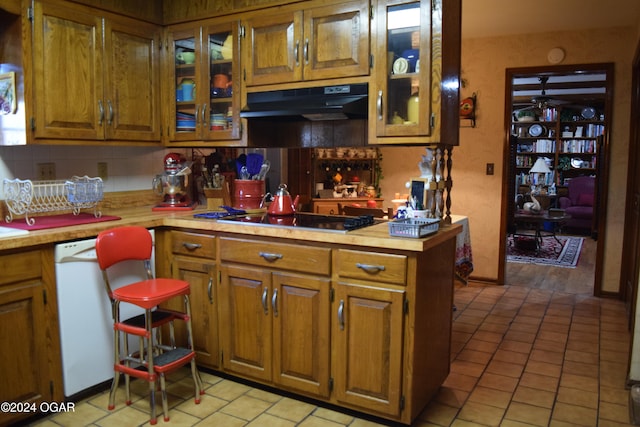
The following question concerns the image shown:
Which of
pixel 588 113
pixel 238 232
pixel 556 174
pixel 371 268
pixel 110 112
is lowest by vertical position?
pixel 371 268

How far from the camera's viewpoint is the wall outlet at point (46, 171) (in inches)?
115

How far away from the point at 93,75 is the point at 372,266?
1916 millimetres

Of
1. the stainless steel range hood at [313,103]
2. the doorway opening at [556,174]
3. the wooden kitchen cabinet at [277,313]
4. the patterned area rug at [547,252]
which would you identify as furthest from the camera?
the patterned area rug at [547,252]

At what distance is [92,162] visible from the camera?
3213mm

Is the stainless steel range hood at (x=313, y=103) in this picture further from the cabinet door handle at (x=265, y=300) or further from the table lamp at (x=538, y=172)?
the table lamp at (x=538, y=172)

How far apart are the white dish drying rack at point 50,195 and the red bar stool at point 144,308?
410 millimetres

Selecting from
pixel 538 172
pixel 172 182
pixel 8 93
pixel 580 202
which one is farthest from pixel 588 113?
pixel 8 93

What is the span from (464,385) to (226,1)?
259 centimetres

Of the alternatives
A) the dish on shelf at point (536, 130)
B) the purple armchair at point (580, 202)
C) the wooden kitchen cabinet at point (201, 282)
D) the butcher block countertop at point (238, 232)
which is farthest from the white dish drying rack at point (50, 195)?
the dish on shelf at point (536, 130)

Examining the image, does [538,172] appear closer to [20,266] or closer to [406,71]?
[406,71]

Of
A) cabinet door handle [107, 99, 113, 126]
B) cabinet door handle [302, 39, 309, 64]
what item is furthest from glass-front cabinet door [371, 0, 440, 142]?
cabinet door handle [107, 99, 113, 126]

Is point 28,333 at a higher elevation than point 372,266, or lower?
lower

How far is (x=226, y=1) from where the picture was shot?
121 inches

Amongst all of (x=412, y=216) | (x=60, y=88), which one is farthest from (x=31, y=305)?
(x=412, y=216)
